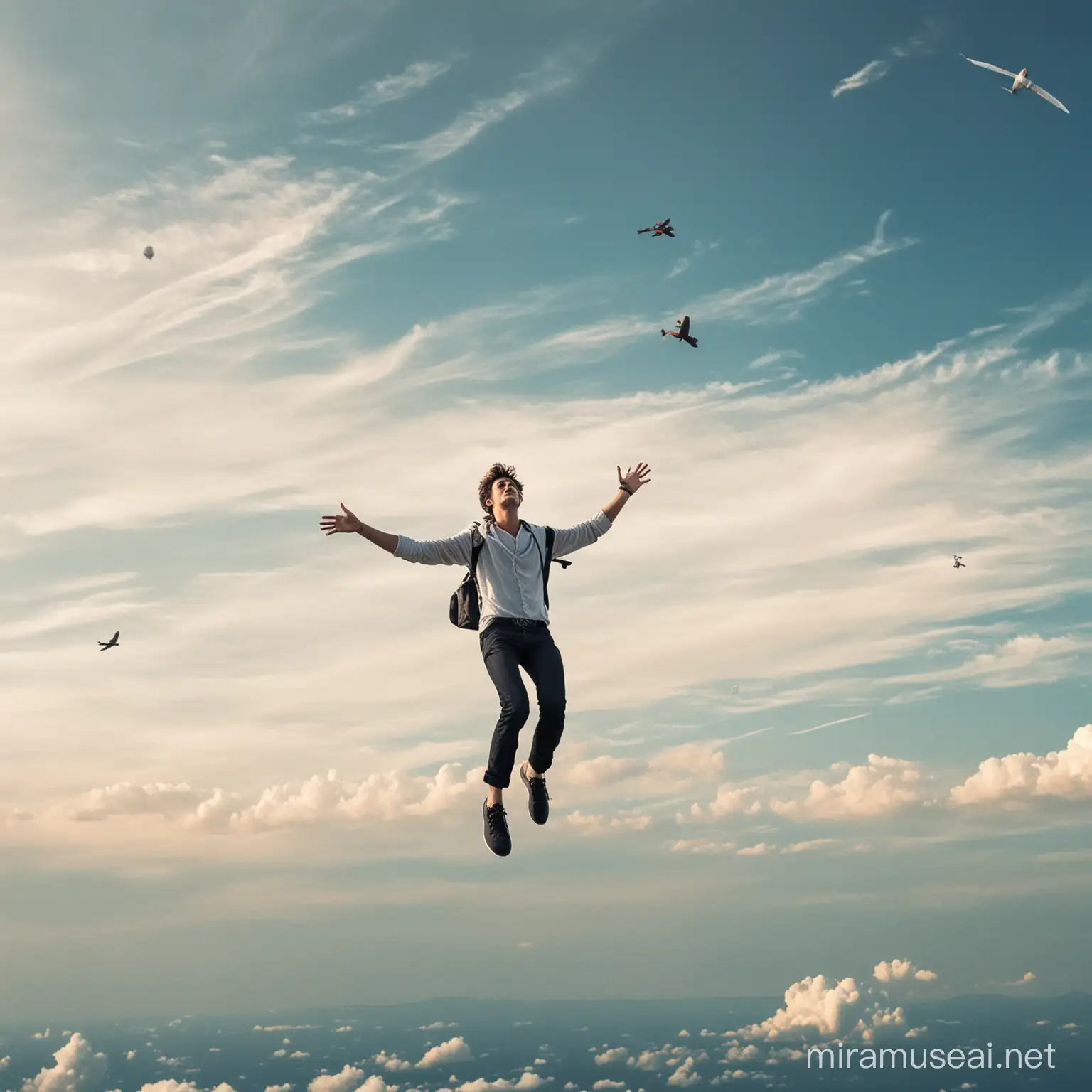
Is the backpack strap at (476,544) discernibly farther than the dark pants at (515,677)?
Yes

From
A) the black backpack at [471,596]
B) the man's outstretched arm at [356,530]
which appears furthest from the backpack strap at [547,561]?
the man's outstretched arm at [356,530]

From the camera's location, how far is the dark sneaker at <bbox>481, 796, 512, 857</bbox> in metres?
12.5

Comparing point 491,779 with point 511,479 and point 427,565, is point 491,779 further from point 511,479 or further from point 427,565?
point 511,479

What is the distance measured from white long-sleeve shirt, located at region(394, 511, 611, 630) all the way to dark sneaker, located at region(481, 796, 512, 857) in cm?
235

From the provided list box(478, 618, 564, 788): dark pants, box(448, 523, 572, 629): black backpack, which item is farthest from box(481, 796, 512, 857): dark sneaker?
box(448, 523, 572, 629): black backpack

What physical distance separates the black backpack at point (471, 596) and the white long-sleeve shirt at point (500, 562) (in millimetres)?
53

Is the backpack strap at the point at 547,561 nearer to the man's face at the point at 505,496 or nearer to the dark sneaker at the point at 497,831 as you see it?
the man's face at the point at 505,496

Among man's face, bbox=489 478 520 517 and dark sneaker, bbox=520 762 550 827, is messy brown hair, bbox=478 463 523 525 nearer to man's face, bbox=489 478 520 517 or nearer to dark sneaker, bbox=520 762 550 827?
man's face, bbox=489 478 520 517

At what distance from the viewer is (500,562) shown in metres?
12.8

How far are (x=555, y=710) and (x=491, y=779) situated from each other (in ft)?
4.03

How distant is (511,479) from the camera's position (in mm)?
13180

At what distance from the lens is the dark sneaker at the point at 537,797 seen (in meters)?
13.1

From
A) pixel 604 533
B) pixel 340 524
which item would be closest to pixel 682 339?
pixel 604 533

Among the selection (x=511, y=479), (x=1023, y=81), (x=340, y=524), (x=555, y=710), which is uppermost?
(x=1023, y=81)
